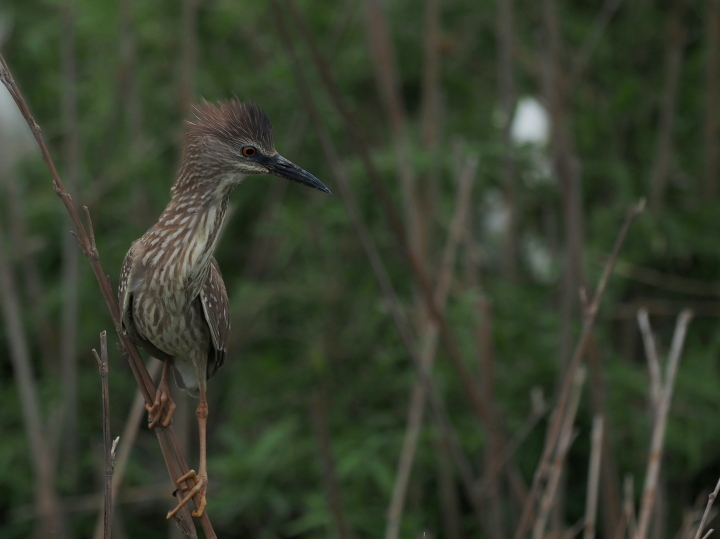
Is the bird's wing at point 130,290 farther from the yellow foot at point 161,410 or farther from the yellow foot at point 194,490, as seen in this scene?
the yellow foot at point 194,490

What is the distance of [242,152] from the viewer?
279 cm

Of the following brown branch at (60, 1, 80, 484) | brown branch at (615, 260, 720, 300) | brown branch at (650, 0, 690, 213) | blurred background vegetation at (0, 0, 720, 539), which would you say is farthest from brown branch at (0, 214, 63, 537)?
brown branch at (650, 0, 690, 213)

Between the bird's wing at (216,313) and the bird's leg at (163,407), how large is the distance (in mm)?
168

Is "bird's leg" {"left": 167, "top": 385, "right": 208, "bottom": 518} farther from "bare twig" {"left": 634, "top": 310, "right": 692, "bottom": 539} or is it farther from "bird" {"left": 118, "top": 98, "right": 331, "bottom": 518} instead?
"bare twig" {"left": 634, "top": 310, "right": 692, "bottom": 539}

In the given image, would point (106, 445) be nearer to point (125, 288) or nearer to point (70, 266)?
point (125, 288)

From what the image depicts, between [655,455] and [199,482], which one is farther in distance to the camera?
[655,455]

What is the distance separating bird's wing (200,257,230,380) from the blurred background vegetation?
1445 mm

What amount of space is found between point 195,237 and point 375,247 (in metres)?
2.47

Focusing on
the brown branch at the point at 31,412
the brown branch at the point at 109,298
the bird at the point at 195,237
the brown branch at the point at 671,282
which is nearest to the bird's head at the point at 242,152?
the bird at the point at 195,237

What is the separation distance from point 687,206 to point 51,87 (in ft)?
12.6

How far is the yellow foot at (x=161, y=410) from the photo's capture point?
8.49 feet

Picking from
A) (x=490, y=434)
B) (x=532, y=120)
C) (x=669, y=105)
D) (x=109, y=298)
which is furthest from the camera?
(x=532, y=120)

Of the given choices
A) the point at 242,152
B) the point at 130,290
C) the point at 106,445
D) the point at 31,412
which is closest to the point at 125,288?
the point at 130,290

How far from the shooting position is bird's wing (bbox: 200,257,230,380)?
287cm
